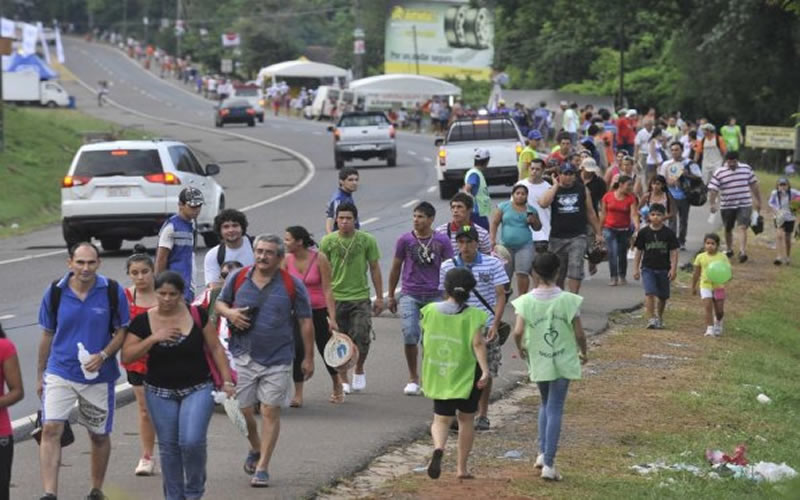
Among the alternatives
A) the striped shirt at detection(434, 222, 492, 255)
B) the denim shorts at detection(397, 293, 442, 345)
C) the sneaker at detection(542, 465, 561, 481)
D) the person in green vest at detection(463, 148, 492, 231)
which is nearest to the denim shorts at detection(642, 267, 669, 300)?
the person in green vest at detection(463, 148, 492, 231)

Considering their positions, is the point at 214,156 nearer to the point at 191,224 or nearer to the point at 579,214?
the point at 579,214

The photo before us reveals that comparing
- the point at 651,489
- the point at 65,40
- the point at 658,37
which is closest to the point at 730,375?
the point at 651,489

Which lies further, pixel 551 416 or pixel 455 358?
pixel 551 416

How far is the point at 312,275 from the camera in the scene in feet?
43.3

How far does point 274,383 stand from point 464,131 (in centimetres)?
2631

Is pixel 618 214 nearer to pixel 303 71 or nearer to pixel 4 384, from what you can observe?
pixel 4 384

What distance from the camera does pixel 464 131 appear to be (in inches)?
1436

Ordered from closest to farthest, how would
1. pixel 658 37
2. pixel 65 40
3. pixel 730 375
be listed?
1. pixel 730 375
2. pixel 658 37
3. pixel 65 40

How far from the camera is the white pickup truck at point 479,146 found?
3478 cm

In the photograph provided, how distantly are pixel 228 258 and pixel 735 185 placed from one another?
1527cm

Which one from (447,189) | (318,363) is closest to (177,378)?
(318,363)

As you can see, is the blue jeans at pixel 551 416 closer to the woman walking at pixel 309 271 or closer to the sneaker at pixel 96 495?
the woman walking at pixel 309 271

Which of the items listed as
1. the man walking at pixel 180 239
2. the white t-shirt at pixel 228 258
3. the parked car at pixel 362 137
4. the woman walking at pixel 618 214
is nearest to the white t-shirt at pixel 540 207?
the woman walking at pixel 618 214

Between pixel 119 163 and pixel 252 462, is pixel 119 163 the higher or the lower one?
the higher one
